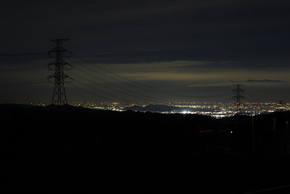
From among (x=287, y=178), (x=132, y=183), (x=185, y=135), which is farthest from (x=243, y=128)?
(x=132, y=183)

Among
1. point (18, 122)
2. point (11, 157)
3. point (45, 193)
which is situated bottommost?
point (45, 193)

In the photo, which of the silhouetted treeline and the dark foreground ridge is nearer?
the dark foreground ridge

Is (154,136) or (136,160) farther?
(154,136)

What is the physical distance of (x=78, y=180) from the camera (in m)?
20.2

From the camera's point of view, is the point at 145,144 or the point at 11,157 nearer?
the point at 11,157

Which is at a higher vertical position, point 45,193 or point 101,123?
point 101,123

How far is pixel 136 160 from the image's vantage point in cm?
3350

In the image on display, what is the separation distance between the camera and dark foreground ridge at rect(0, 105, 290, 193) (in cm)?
1805

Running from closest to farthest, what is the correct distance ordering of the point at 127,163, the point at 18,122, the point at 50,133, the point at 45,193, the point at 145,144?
the point at 45,193
the point at 18,122
the point at 127,163
the point at 145,144
the point at 50,133

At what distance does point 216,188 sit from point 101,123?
193 feet

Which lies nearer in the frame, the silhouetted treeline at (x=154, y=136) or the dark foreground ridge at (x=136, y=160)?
the dark foreground ridge at (x=136, y=160)

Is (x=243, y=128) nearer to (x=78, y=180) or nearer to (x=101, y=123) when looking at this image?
(x=101, y=123)

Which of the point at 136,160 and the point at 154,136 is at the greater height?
the point at 154,136

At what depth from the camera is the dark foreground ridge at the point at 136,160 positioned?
59.2 feet
